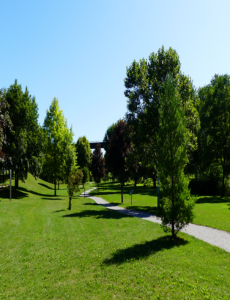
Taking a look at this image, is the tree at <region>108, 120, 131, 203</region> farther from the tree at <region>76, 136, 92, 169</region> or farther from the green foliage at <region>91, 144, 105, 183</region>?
the tree at <region>76, 136, 92, 169</region>

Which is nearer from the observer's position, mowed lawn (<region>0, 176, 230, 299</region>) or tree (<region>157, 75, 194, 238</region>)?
mowed lawn (<region>0, 176, 230, 299</region>)

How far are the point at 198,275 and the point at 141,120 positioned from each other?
737 inches

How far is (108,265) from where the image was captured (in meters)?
7.76

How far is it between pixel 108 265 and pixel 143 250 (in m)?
2.12

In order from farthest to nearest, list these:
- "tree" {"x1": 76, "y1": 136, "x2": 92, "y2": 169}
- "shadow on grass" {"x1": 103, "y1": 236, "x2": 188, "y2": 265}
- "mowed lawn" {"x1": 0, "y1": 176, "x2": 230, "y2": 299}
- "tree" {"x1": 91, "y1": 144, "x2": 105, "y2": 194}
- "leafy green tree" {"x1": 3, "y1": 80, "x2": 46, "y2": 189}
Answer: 1. "tree" {"x1": 76, "y1": 136, "x2": 92, "y2": 169}
2. "tree" {"x1": 91, "y1": 144, "x2": 105, "y2": 194}
3. "leafy green tree" {"x1": 3, "y1": 80, "x2": 46, "y2": 189}
4. "shadow on grass" {"x1": 103, "y1": 236, "x2": 188, "y2": 265}
5. "mowed lawn" {"x1": 0, "y1": 176, "x2": 230, "y2": 299}

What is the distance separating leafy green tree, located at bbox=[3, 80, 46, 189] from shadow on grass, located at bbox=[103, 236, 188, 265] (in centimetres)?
2089

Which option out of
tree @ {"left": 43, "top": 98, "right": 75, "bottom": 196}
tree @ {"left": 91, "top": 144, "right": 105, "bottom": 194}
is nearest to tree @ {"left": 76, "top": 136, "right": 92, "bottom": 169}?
tree @ {"left": 91, "top": 144, "right": 105, "bottom": 194}

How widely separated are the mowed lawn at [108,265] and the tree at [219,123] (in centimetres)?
2751

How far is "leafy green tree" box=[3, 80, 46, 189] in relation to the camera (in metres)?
27.4

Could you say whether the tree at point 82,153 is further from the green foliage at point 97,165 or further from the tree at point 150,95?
the tree at point 150,95

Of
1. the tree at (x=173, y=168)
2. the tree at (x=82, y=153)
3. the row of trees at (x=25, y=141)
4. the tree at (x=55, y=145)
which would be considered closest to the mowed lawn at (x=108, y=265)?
the tree at (x=173, y=168)

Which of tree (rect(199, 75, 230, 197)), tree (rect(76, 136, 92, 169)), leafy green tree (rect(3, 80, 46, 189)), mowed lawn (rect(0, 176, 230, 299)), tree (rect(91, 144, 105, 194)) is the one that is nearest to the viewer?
mowed lawn (rect(0, 176, 230, 299))

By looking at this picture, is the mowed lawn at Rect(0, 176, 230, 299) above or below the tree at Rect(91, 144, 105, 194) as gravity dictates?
below

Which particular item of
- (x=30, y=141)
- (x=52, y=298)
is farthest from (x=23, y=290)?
(x=30, y=141)
